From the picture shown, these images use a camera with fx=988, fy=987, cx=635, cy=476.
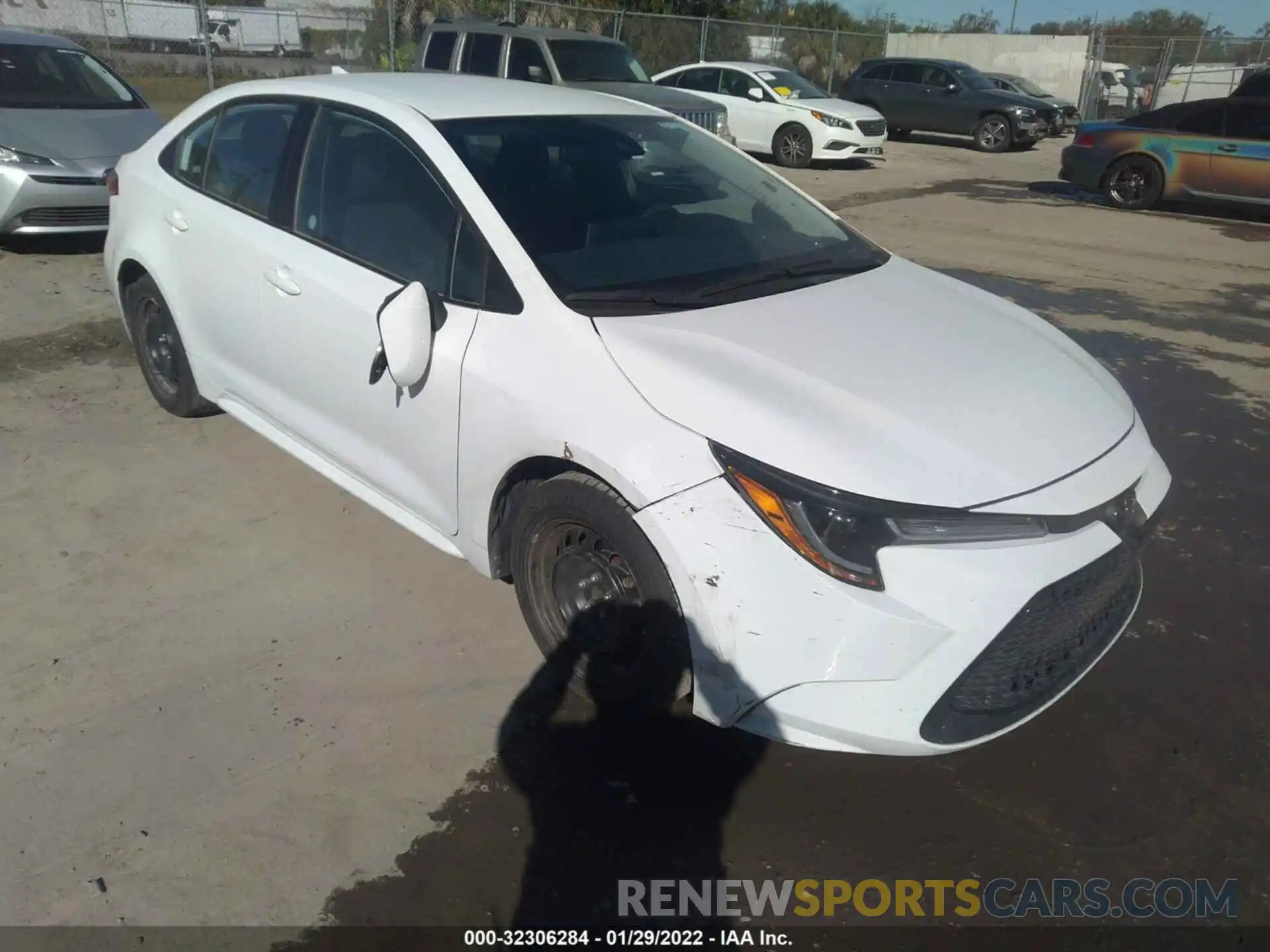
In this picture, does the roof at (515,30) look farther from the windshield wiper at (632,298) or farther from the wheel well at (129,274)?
the windshield wiper at (632,298)

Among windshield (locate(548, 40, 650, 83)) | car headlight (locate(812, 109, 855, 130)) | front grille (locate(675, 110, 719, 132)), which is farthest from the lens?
car headlight (locate(812, 109, 855, 130))

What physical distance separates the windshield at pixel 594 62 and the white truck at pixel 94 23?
12.9m

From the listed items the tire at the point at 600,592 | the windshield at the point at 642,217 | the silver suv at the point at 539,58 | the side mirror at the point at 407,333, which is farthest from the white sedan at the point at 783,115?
the tire at the point at 600,592

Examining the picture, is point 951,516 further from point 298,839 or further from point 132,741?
point 132,741

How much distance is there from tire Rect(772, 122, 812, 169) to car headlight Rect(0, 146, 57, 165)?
1155 centimetres

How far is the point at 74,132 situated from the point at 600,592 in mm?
7254

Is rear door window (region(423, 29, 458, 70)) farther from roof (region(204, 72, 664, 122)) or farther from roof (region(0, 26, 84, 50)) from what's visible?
roof (region(204, 72, 664, 122))

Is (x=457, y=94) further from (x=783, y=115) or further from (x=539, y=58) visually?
(x=783, y=115)

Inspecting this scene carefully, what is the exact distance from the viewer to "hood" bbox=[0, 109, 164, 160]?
7.53m

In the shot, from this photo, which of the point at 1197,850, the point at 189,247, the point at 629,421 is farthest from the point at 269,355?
the point at 1197,850

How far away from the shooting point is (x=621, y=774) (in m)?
2.80

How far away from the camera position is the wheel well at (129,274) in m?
4.70

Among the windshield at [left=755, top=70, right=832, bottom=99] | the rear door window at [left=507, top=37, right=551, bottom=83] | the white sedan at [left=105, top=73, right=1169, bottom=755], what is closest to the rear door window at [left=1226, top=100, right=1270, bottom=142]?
the windshield at [left=755, top=70, right=832, bottom=99]

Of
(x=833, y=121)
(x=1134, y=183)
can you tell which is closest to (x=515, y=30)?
(x=833, y=121)
